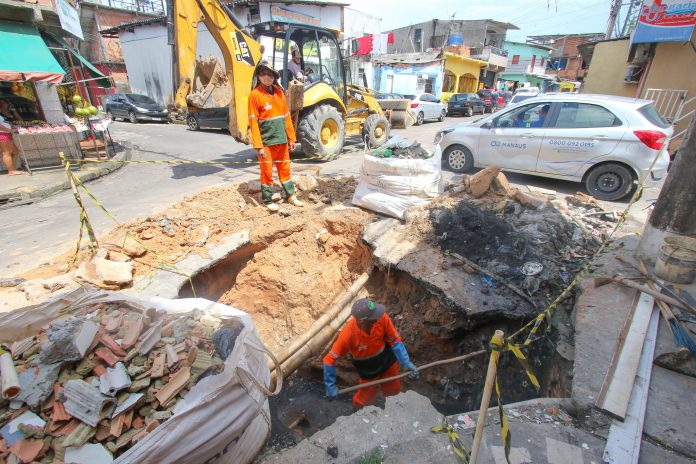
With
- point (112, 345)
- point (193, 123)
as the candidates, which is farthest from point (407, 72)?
point (112, 345)

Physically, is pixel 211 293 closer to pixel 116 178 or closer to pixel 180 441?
pixel 180 441

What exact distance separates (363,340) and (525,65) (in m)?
44.5

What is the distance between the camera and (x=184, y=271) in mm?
3980

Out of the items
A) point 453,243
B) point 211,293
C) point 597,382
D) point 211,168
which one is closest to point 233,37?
point 211,168

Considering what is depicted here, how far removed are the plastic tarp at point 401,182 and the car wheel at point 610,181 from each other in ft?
10.5

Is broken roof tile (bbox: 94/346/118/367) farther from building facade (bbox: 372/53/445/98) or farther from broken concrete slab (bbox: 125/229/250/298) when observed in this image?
building facade (bbox: 372/53/445/98)

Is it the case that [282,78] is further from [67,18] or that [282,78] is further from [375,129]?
[67,18]

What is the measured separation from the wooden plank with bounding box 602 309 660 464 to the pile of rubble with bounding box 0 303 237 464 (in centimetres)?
224

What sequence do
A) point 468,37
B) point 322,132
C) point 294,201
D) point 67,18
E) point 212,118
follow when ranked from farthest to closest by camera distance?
point 468,37, point 212,118, point 67,18, point 322,132, point 294,201

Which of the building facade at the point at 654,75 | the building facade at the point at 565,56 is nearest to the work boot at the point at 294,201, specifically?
the building facade at the point at 654,75

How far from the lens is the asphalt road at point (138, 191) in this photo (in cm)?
461

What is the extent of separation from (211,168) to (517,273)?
7.22 m

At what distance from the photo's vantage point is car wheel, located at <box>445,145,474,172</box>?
285 inches

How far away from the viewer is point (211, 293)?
4.52 meters
